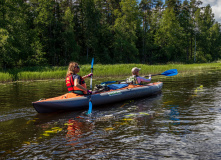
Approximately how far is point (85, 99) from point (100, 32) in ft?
94.4

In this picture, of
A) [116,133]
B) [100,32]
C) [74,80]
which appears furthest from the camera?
[100,32]

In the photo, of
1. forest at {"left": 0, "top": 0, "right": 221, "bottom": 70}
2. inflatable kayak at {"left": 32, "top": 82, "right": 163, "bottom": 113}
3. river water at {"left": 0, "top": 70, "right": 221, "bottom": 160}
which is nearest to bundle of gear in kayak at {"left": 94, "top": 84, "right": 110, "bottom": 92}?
inflatable kayak at {"left": 32, "top": 82, "right": 163, "bottom": 113}

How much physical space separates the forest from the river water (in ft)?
48.7

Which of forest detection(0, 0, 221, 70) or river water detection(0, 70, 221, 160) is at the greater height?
forest detection(0, 0, 221, 70)

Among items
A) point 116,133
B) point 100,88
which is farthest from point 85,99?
point 116,133

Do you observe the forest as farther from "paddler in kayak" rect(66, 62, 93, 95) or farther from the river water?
the river water

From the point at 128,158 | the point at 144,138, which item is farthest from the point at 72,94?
the point at 128,158

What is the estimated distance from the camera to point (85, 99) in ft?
21.8

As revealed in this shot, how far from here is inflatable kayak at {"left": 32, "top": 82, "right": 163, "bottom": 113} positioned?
240 inches

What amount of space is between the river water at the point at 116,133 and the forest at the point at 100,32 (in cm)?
1485

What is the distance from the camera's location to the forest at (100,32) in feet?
76.8

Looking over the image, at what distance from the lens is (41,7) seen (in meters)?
26.8

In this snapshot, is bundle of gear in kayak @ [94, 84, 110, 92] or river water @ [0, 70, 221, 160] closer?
river water @ [0, 70, 221, 160]

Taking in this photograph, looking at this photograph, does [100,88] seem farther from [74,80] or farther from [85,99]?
[74,80]
